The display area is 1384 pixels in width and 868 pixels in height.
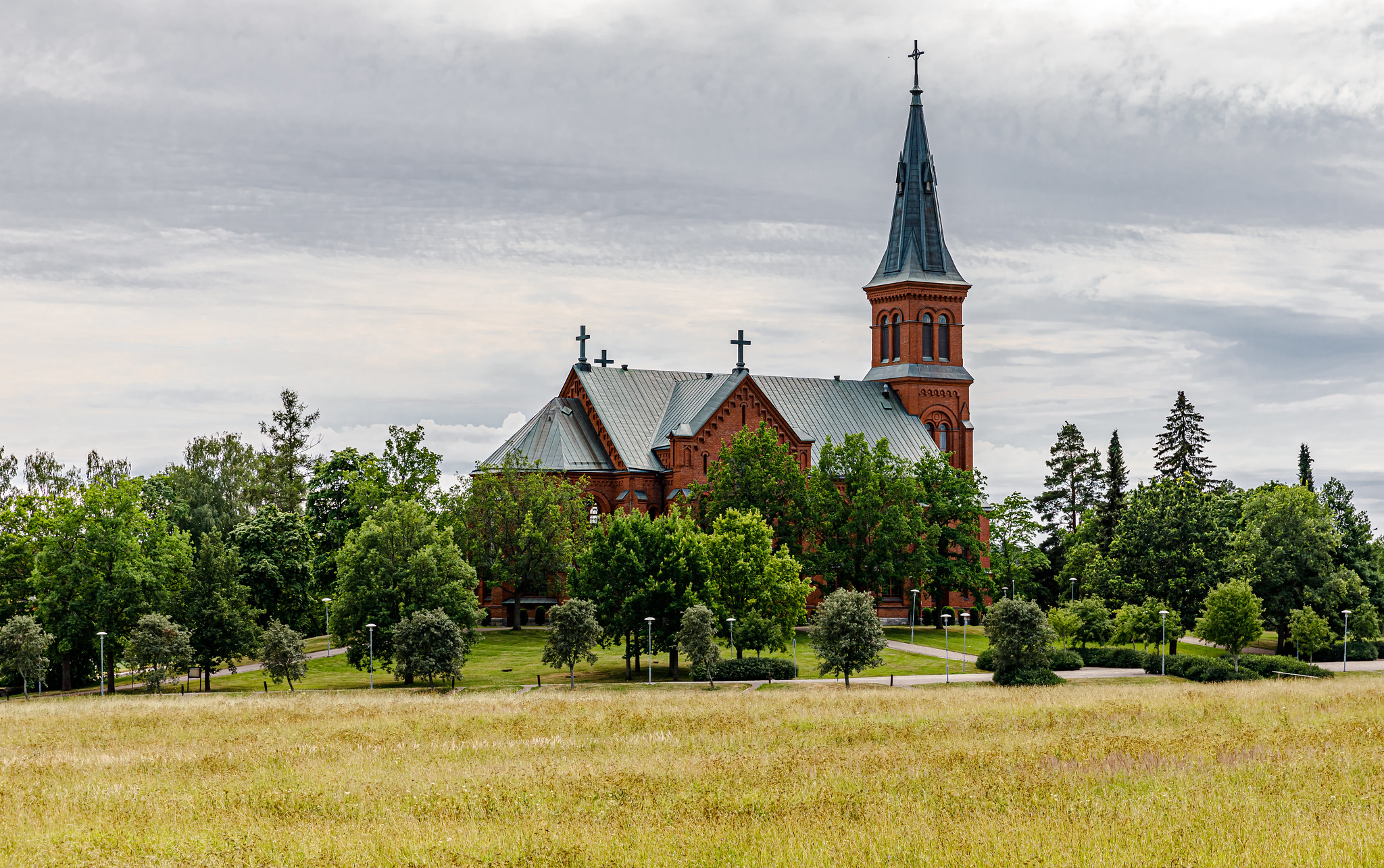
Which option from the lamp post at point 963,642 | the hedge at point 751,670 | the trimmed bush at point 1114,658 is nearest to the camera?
the hedge at point 751,670

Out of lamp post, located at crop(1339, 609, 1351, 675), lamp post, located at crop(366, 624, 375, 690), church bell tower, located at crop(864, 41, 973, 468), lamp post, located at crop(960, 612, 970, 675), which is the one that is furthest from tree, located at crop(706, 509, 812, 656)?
church bell tower, located at crop(864, 41, 973, 468)

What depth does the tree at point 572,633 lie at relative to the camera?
48750mm

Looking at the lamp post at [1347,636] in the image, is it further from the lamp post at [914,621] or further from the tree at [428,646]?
the tree at [428,646]

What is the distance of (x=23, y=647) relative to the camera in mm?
48031

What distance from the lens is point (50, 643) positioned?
2025 inches

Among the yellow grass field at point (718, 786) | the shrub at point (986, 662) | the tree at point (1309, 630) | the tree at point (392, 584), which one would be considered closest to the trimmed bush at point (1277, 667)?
the tree at point (1309, 630)

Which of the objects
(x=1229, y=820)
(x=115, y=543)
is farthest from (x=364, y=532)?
(x=1229, y=820)

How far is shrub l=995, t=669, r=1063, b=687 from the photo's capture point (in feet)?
149

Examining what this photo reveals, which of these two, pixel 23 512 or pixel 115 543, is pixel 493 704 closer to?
pixel 115 543

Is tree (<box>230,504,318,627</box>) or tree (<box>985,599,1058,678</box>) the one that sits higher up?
tree (<box>230,504,318,627</box>)

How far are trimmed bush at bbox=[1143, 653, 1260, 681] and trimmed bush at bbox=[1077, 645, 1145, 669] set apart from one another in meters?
1.63

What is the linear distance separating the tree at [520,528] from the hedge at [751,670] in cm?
1711

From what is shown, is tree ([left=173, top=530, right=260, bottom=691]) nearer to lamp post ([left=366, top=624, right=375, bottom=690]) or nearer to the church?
lamp post ([left=366, top=624, right=375, bottom=690])

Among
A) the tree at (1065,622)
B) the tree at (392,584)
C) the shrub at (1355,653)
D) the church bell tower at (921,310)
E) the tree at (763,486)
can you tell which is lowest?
the shrub at (1355,653)
